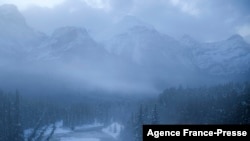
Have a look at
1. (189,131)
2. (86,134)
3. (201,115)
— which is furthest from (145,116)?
(189,131)

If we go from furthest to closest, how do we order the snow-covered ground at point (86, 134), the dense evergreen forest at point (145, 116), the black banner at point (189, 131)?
the snow-covered ground at point (86, 134)
the dense evergreen forest at point (145, 116)
the black banner at point (189, 131)

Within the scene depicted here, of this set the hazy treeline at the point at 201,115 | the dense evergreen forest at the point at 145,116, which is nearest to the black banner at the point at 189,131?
the hazy treeline at the point at 201,115

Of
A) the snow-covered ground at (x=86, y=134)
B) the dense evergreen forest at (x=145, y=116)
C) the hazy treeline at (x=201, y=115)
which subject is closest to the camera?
the hazy treeline at (x=201, y=115)

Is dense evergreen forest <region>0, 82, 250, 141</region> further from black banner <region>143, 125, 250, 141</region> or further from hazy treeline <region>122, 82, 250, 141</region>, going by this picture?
black banner <region>143, 125, 250, 141</region>

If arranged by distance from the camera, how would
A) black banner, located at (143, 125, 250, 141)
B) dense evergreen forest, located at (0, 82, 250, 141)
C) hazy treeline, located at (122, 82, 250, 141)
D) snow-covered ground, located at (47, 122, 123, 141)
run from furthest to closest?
1. snow-covered ground, located at (47, 122, 123, 141)
2. dense evergreen forest, located at (0, 82, 250, 141)
3. hazy treeline, located at (122, 82, 250, 141)
4. black banner, located at (143, 125, 250, 141)

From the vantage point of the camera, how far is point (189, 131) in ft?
77.3

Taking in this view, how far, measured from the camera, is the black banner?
2347 centimetres

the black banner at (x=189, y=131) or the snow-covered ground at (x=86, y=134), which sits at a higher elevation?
the black banner at (x=189, y=131)

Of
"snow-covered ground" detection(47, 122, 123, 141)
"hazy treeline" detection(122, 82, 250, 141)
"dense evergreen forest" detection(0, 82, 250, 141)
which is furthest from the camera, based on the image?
"snow-covered ground" detection(47, 122, 123, 141)

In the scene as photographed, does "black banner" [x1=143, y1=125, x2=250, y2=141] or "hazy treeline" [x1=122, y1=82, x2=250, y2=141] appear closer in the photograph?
"black banner" [x1=143, y1=125, x2=250, y2=141]

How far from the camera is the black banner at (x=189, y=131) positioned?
23.5 metres

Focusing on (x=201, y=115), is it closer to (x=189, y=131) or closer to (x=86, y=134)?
(x=86, y=134)

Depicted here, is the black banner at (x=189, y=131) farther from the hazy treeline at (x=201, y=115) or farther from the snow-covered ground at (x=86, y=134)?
the snow-covered ground at (x=86, y=134)

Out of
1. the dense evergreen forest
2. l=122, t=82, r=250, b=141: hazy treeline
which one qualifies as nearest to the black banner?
l=122, t=82, r=250, b=141: hazy treeline
